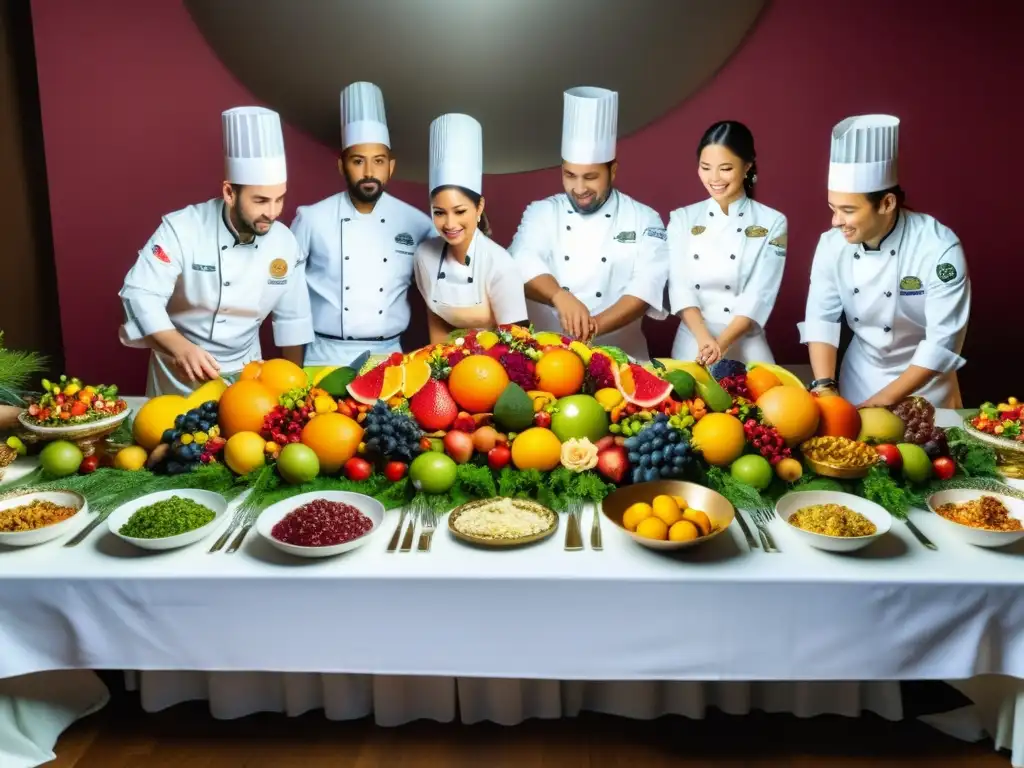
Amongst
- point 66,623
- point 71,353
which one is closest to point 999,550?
point 66,623

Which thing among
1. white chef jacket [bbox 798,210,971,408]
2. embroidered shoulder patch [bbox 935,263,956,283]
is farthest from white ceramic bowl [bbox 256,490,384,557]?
embroidered shoulder patch [bbox 935,263,956,283]

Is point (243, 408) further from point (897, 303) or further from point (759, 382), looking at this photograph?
point (897, 303)

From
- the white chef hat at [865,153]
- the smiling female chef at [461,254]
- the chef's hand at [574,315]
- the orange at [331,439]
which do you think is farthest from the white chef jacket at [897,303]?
the orange at [331,439]

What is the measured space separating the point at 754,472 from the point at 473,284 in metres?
1.31

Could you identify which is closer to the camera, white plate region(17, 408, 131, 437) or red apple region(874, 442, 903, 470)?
red apple region(874, 442, 903, 470)

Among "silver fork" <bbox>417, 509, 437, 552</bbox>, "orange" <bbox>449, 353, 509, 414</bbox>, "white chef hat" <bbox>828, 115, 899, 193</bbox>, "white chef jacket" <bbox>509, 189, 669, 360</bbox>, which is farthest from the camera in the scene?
"white chef jacket" <bbox>509, 189, 669, 360</bbox>

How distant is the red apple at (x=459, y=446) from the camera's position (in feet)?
6.03

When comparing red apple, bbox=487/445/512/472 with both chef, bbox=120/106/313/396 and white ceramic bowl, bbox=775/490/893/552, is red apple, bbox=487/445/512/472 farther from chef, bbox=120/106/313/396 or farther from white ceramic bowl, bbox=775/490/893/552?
chef, bbox=120/106/313/396

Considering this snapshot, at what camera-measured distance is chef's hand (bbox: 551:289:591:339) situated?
9.25 feet

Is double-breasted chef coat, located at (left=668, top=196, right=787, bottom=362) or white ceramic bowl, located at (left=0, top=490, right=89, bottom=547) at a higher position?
double-breasted chef coat, located at (left=668, top=196, right=787, bottom=362)

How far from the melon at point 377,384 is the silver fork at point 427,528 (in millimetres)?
329

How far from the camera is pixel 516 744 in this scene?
184 centimetres

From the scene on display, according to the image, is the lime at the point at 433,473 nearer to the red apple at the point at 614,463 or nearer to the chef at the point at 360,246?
the red apple at the point at 614,463

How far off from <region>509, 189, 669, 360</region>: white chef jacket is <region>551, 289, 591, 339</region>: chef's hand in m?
0.03
